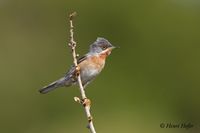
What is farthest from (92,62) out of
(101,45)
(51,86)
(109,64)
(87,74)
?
(109,64)

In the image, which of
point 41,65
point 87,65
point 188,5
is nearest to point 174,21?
point 188,5

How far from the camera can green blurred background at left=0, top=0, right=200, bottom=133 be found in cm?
2039

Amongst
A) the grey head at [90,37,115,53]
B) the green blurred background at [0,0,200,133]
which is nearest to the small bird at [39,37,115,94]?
the grey head at [90,37,115,53]

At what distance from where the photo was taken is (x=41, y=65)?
21.8 metres

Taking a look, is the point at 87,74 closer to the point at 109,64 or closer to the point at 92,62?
the point at 92,62

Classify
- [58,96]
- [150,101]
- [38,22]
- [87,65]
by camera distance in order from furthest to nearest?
[38,22]
[150,101]
[58,96]
[87,65]

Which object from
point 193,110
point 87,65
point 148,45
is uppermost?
point 148,45

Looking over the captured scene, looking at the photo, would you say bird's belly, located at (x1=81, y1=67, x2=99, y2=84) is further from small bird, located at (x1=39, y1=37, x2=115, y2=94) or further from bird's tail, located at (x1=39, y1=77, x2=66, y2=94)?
bird's tail, located at (x1=39, y1=77, x2=66, y2=94)

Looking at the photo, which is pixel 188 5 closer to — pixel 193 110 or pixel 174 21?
pixel 174 21

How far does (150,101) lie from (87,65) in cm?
1105

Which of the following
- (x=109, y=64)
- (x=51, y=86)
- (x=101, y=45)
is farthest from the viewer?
(x=109, y=64)

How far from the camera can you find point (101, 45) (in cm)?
1113

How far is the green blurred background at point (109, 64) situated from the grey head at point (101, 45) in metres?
7.75

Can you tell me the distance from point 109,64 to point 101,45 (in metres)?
10.8
